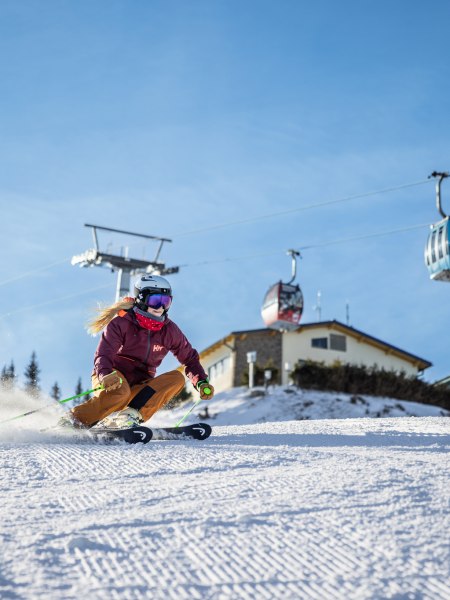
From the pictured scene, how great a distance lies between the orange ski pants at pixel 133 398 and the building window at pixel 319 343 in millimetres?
26937

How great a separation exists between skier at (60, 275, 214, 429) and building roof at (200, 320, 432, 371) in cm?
2529

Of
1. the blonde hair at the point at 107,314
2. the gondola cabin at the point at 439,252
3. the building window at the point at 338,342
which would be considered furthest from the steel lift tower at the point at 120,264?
the blonde hair at the point at 107,314

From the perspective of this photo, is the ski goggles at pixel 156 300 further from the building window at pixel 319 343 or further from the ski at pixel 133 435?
the building window at pixel 319 343

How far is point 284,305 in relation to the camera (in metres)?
20.7

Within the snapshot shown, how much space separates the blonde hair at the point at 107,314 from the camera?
19.9ft

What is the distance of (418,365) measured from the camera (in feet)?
117

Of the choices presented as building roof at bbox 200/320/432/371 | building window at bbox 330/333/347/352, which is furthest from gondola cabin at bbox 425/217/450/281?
building window at bbox 330/333/347/352

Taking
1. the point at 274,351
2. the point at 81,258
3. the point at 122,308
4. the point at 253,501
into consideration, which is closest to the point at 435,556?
the point at 253,501

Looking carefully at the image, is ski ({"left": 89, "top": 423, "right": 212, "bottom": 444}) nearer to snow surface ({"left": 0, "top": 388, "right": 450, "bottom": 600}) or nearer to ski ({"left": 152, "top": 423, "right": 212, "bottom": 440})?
ski ({"left": 152, "top": 423, "right": 212, "bottom": 440})

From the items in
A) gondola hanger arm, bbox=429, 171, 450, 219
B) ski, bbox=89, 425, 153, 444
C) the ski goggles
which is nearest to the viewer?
ski, bbox=89, 425, 153, 444

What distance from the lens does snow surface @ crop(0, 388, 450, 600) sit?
2.03 metres

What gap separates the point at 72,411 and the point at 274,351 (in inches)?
1026

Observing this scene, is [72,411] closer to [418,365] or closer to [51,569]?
[51,569]

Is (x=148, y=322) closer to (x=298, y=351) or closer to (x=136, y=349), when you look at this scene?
(x=136, y=349)
